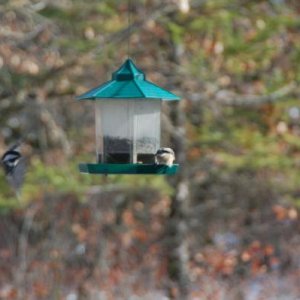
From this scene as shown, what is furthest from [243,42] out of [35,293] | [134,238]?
[134,238]

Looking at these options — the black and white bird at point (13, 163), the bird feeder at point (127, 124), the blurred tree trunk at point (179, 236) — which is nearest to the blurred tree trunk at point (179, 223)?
the blurred tree trunk at point (179, 236)

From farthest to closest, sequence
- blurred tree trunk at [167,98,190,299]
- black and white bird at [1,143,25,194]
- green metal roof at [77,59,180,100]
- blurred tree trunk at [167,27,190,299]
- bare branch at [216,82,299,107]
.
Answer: blurred tree trunk at [167,98,190,299], blurred tree trunk at [167,27,190,299], bare branch at [216,82,299,107], black and white bird at [1,143,25,194], green metal roof at [77,59,180,100]

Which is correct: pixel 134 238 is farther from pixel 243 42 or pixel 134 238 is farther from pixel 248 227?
pixel 243 42

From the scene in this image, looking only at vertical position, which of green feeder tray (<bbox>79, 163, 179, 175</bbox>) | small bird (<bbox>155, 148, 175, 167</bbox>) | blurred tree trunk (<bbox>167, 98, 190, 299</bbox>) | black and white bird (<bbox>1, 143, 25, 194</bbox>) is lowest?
blurred tree trunk (<bbox>167, 98, 190, 299</bbox>)

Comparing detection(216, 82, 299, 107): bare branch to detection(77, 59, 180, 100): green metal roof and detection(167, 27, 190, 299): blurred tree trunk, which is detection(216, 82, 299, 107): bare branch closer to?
A: detection(167, 27, 190, 299): blurred tree trunk

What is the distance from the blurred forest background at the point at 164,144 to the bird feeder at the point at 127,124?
289 centimetres

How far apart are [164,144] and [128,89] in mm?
6416

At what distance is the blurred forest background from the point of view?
999cm

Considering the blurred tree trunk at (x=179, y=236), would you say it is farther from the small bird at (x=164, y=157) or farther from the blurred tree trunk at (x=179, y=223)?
the small bird at (x=164, y=157)

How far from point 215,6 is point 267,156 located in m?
2.03

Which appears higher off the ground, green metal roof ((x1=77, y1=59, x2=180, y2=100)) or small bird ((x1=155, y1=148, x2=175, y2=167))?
green metal roof ((x1=77, y1=59, x2=180, y2=100))

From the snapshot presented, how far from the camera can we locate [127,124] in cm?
533

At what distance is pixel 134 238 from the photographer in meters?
14.8

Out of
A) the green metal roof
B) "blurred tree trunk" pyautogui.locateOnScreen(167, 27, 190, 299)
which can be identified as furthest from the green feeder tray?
"blurred tree trunk" pyautogui.locateOnScreen(167, 27, 190, 299)
